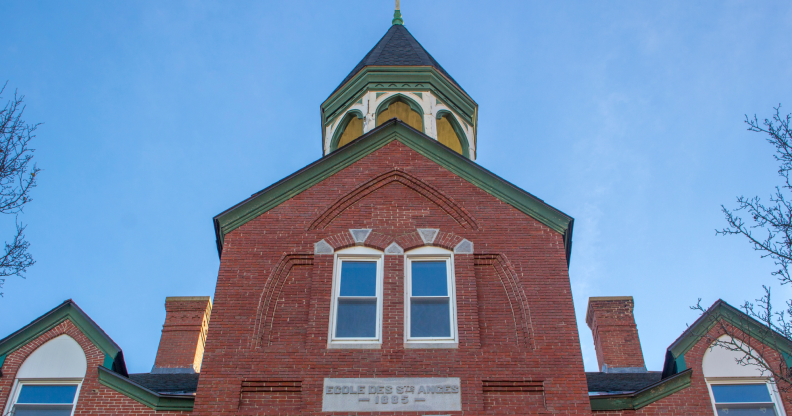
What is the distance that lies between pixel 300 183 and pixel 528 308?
17.8 ft

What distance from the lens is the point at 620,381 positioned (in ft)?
52.2

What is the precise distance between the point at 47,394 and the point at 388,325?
20.9 feet

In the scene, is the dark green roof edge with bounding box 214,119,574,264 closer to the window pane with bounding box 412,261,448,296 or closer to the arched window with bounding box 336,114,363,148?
the window pane with bounding box 412,261,448,296

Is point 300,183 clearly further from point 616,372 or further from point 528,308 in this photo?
point 616,372

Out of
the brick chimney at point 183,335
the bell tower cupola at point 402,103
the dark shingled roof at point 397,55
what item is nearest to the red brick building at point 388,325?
the brick chimney at point 183,335

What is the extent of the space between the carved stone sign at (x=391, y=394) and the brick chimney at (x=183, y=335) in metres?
7.60

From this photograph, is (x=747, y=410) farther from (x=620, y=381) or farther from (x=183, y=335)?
(x=183, y=335)

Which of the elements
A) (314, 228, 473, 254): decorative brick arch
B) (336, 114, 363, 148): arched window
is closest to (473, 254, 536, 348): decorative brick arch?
(314, 228, 473, 254): decorative brick arch

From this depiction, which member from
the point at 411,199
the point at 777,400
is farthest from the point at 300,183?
the point at 777,400

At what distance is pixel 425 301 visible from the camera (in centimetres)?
1387

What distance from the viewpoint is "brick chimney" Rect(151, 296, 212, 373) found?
18875 millimetres

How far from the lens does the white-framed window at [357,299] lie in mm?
13336

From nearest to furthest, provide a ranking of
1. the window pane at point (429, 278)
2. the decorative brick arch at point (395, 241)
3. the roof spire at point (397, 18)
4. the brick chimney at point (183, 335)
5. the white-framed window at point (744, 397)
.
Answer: the white-framed window at point (744, 397), the window pane at point (429, 278), the decorative brick arch at point (395, 241), the brick chimney at point (183, 335), the roof spire at point (397, 18)

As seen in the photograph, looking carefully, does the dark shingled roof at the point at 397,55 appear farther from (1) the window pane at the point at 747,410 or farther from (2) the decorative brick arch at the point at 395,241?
(1) the window pane at the point at 747,410
